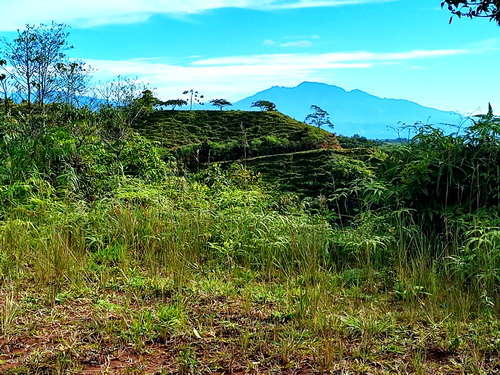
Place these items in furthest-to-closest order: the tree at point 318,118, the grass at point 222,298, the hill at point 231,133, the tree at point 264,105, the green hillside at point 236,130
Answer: the tree at point 264,105, the tree at point 318,118, the green hillside at point 236,130, the hill at point 231,133, the grass at point 222,298

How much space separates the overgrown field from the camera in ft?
7.52

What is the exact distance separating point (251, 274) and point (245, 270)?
0.31 feet

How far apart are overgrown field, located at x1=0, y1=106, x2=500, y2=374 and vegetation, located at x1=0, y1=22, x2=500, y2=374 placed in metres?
0.01

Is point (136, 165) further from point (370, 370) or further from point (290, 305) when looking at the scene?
point (370, 370)

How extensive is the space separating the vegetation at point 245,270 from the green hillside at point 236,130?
18.3 m

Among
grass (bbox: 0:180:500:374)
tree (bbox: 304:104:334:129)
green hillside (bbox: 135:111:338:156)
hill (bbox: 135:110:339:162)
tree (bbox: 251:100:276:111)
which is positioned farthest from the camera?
tree (bbox: 251:100:276:111)

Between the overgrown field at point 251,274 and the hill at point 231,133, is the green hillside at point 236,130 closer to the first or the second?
the hill at point 231,133

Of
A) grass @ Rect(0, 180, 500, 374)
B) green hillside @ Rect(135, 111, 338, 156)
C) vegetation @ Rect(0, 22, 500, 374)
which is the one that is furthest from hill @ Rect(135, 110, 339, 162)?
grass @ Rect(0, 180, 500, 374)

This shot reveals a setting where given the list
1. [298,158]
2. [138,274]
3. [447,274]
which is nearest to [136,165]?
[138,274]

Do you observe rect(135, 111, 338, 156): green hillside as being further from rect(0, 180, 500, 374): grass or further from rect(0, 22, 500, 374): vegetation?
rect(0, 180, 500, 374): grass

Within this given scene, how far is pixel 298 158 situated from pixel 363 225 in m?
18.7

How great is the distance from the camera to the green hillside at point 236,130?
81.8 feet

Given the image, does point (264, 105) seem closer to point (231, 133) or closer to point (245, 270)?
point (231, 133)

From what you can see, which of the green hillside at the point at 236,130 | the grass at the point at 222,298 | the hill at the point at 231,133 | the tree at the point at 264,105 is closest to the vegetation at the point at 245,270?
the grass at the point at 222,298
